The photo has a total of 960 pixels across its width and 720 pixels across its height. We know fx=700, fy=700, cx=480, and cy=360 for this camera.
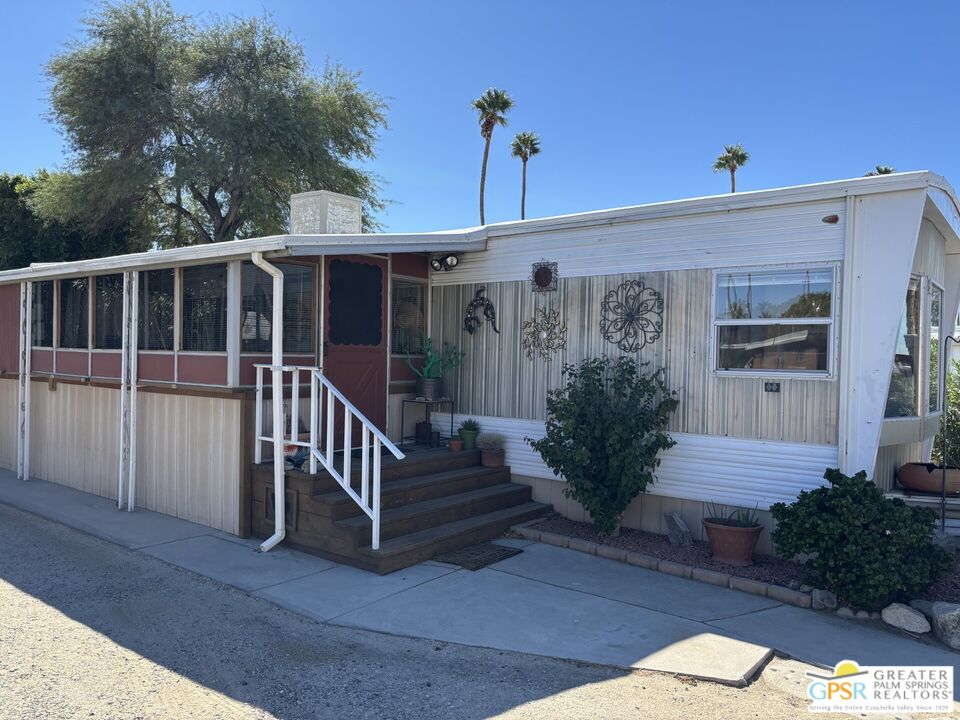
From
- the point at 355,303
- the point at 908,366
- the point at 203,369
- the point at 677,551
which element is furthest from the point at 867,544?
the point at 203,369

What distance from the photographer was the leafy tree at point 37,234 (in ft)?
51.1

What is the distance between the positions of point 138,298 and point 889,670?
7367mm

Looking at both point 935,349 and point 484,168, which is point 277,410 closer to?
point 935,349

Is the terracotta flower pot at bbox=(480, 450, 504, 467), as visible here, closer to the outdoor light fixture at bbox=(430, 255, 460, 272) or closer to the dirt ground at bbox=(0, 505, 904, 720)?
the outdoor light fixture at bbox=(430, 255, 460, 272)

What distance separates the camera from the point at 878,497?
491 centimetres

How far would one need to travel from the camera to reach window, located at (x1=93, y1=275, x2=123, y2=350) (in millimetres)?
7875

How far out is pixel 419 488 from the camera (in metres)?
6.50

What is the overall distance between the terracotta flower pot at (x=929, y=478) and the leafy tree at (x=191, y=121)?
13782mm

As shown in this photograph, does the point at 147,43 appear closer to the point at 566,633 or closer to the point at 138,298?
the point at 138,298

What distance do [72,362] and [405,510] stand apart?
5111 millimetres

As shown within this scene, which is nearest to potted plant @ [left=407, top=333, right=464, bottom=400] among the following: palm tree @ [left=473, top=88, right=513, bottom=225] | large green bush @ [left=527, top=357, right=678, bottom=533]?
large green bush @ [left=527, top=357, right=678, bottom=533]

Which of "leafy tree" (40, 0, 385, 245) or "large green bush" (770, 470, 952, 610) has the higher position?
"leafy tree" (40, 0, 385, 245)

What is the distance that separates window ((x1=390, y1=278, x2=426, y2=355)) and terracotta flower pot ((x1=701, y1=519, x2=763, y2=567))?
393 centimetres

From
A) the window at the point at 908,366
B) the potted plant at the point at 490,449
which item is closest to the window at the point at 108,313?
the potted plant at the point at 490,449
